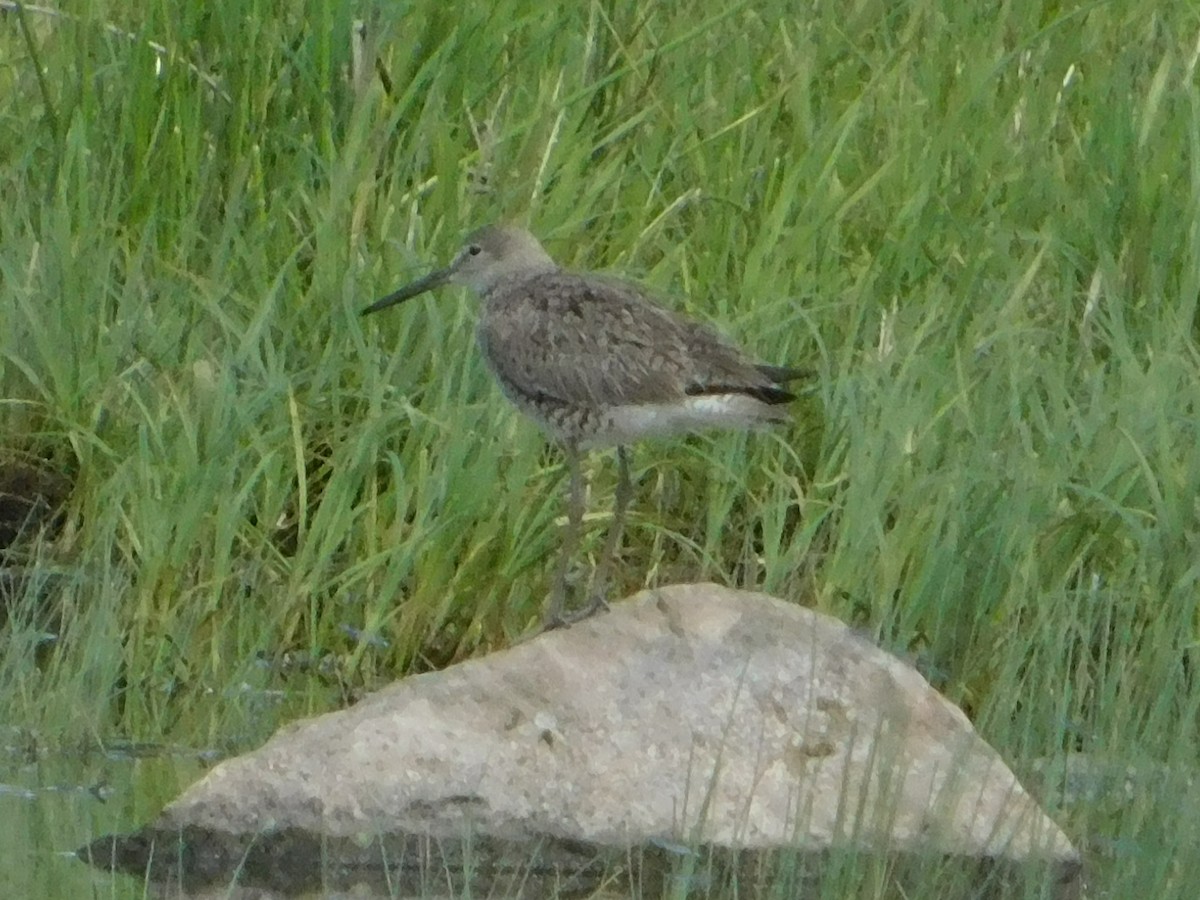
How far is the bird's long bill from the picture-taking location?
6281 millimetres

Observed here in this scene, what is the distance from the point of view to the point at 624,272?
679 cm

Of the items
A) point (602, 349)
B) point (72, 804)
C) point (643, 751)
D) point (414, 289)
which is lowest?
point (72, 804)

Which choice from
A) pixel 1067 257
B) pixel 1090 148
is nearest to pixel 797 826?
pixel 1067 257

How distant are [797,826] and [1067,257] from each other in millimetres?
3157

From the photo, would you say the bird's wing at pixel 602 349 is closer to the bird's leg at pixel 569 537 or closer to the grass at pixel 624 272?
the bird's leg at pixel 569 537

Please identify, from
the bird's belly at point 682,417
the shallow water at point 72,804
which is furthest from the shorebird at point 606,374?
the shallow water at point 72,804

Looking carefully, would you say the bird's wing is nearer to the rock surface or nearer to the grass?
the grass

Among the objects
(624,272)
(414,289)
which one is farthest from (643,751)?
(624,272)

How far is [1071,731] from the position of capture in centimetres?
493

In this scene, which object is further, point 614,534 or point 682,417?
point 614,534

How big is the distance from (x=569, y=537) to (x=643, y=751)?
3.17 ft

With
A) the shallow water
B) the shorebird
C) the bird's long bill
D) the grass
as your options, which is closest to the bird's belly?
the shorebird

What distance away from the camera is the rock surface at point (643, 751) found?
457 centimetres

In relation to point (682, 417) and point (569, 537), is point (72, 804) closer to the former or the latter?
point (569, 537)
